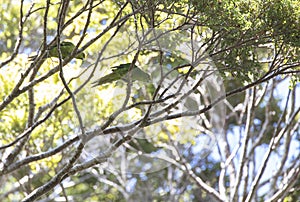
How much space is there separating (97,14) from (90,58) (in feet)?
4.41

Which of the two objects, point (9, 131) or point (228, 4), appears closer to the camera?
point (228, 4)

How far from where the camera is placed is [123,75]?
1.78 metres

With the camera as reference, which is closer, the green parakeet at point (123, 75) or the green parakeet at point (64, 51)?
the green parakeet at point (123, 75)

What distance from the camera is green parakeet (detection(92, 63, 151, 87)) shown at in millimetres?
1775

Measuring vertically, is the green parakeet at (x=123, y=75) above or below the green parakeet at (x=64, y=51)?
below

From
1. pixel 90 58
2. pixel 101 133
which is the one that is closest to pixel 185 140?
pixel 101 133

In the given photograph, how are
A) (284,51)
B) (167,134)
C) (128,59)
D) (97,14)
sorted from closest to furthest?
(128,59) → (284,51) → (167,134) → (97,14)

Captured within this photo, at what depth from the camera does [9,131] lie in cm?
365

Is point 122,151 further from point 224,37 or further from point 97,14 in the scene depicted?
point 97,14

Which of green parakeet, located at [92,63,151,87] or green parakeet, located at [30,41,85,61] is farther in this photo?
green parakeet, located at [30,41,85,61]

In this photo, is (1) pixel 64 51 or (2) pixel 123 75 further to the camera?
(1) pixel 64 51

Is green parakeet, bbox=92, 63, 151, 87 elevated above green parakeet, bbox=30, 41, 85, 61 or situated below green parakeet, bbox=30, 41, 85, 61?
below

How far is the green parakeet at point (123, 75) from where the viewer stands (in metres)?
1.78

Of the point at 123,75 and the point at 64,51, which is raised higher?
the point at 64,51
